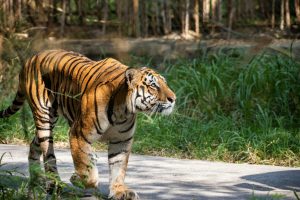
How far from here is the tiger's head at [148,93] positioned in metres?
5.21

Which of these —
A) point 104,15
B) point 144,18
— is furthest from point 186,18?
point 104,15

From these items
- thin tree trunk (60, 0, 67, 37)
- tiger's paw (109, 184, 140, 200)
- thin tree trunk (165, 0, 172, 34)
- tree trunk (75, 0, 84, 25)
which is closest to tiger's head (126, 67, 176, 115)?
tiger's paw (109, 184, 140, 200)

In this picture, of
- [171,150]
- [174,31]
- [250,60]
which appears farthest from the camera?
[174,31]

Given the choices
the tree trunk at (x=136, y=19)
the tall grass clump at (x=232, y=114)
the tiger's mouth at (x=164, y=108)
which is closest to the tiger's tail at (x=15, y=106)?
the tiger's mouth at (x=164, y=108)

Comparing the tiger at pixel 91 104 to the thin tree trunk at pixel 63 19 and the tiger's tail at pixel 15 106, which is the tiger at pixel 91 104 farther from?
the thin tree trunk at pixel 63 19

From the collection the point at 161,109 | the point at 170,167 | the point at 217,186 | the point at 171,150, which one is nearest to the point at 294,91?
the point at 171,150

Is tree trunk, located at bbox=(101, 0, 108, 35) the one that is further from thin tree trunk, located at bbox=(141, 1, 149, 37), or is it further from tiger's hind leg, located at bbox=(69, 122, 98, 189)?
tiger's hind leg, located at bbox=(69, 122, 98, 189)

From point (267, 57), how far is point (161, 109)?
15.8 ft

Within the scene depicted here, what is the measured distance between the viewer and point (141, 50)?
35.5 ft

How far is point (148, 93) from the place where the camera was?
17.3 ft

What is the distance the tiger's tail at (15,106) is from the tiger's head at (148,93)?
1.23m

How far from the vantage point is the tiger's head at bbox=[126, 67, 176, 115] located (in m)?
5.21

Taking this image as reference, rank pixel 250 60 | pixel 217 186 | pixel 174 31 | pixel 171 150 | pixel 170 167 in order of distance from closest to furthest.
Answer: pixel 217 186
pixel 170 167
pixel 171 150
pixel 250 60
pixel 174 31

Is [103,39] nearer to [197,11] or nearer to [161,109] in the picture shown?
[197,11]
